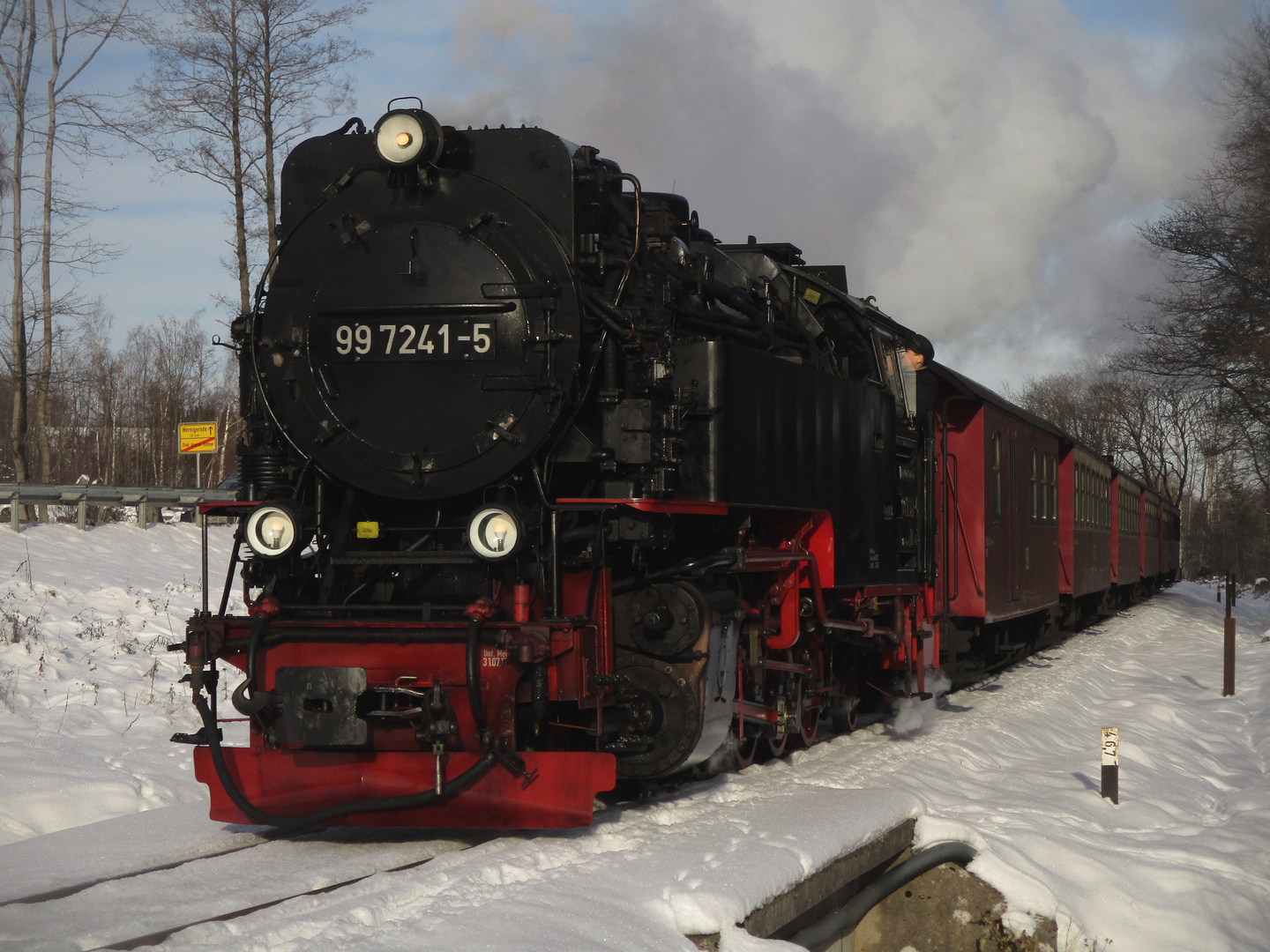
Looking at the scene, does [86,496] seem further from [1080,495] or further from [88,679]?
[1080,495]

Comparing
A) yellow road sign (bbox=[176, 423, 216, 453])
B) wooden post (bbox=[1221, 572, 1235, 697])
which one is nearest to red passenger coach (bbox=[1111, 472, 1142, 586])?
wooden post (bbox=[1221, 572, 1235, 697])

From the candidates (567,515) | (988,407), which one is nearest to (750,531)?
(567,515)

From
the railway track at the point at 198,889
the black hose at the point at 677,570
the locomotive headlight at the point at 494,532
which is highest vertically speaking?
the locomotive headlight at the point at 494,532

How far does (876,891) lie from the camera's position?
227 inches

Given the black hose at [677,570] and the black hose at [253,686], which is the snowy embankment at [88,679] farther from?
the black hose at [677,570]

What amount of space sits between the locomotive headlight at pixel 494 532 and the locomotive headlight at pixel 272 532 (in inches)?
38.1

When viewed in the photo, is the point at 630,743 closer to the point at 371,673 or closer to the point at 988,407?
the point at 371,673

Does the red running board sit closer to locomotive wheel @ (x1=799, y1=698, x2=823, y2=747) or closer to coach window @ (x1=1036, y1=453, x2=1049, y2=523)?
locomotive wheel @ (x1=799, y1=698, x2=823, y2=747)

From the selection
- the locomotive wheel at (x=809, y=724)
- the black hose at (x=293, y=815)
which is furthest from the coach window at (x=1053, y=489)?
the black hose at (x=293, y=815)

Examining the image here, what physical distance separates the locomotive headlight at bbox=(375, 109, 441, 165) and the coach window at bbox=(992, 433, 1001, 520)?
8.27m

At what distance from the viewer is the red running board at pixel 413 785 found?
17.5 feet

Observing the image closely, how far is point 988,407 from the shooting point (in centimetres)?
1259

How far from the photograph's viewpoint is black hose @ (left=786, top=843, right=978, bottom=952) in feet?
17.6

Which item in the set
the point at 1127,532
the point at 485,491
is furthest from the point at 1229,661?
the point at 1127,532
